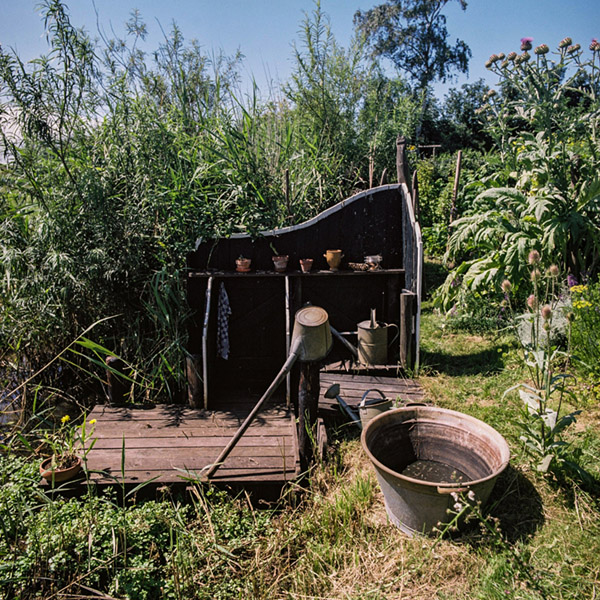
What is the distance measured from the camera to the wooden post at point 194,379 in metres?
3.92

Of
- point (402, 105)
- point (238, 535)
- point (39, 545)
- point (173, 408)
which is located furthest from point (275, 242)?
point (402, 105)

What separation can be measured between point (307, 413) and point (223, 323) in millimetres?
1656

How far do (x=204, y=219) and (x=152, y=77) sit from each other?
5.98ft

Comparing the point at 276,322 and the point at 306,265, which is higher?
the point at 306,265

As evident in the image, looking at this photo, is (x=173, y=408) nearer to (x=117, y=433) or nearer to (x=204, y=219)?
(x=117, y=433)

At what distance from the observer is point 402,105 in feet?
29.9

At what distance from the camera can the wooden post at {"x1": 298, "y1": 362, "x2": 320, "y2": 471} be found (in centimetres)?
317

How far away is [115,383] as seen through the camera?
397 centimetres

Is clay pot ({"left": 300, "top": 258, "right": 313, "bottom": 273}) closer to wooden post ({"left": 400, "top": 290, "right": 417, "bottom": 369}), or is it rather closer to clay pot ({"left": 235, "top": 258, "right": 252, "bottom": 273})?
clay pot ({"left": 235, "top": 258, "right": 252, "bottom": 273})

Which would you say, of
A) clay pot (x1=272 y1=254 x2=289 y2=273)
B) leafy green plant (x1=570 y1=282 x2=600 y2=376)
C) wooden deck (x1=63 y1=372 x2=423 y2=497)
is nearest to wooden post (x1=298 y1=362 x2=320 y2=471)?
wooden deck (x1=63 y1=372 x2=423 y2=497)

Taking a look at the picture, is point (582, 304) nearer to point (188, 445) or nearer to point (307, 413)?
point (307, 413)

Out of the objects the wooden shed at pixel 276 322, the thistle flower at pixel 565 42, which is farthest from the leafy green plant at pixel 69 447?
the thistle flower at pixel 565 42

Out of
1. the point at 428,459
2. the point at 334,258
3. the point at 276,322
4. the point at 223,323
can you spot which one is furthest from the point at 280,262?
the point at 428,459

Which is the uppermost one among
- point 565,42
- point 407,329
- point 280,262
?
point 565,42
